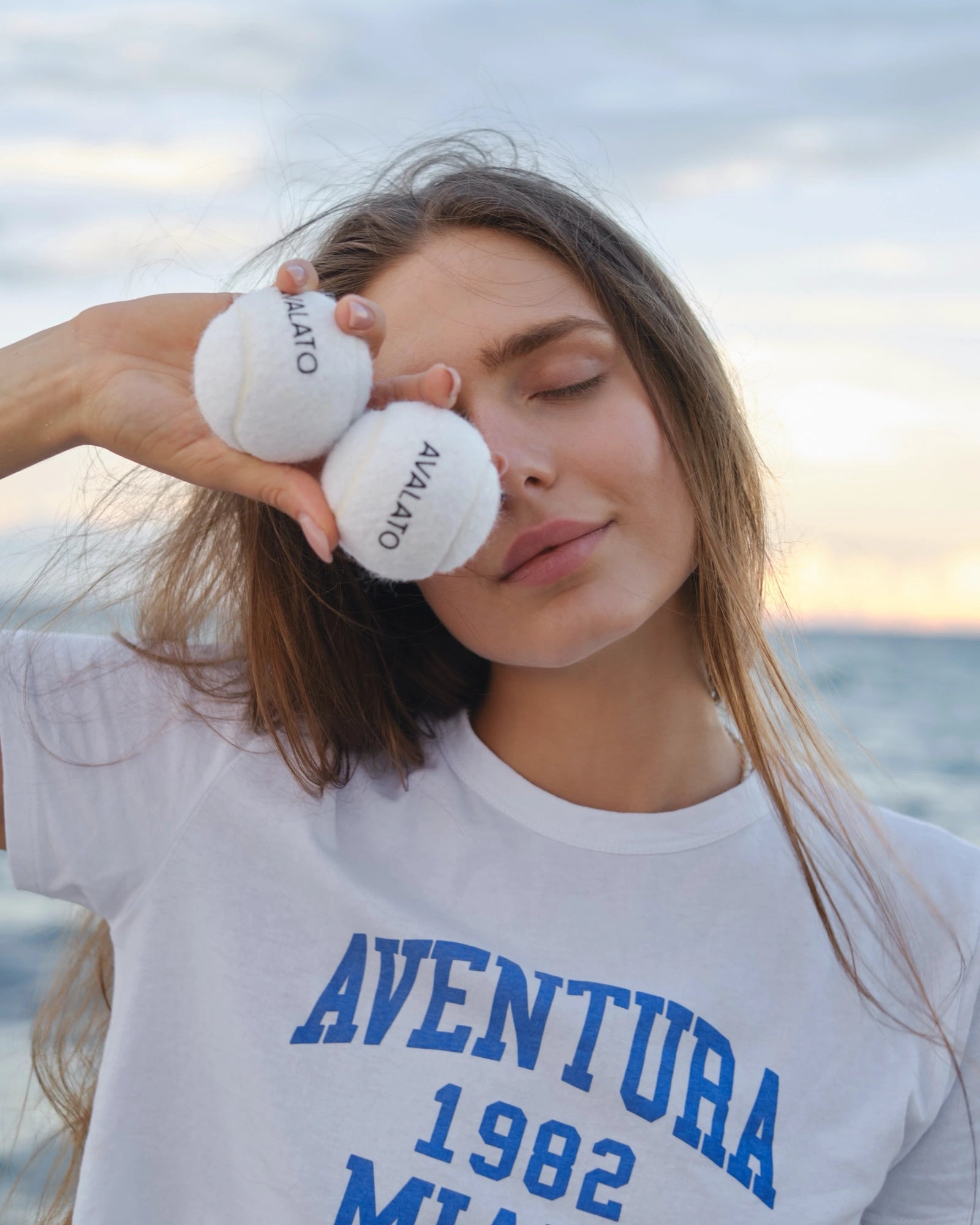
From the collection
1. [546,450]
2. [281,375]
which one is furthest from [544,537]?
[281,375]

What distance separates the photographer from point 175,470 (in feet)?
4.70

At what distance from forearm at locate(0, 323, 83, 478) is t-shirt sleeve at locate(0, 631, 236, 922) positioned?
0.99ft

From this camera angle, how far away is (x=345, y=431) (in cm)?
131

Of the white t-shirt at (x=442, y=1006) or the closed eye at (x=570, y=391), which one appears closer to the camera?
the white t-shirt at (x=442, y=1006)

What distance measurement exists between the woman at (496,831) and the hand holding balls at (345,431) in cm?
5

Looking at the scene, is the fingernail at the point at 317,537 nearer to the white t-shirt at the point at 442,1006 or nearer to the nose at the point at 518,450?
the nose at the point at 518,450

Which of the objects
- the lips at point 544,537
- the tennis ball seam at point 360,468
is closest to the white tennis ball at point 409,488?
the tennis ball seam at point 360,468

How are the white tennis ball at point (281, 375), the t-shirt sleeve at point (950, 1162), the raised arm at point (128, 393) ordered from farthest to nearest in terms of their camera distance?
the t-shirt sleeve at point (950, 1162), the raised arm at point (128, 393), the white tennis ball at point (281, 375)

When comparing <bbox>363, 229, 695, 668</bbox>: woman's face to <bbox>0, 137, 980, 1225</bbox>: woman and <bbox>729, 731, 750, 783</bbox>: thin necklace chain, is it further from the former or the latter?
<bbox>729, 731, 750, 783</bbox>: thin necklace chain

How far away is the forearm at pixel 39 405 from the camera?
4.74 feet

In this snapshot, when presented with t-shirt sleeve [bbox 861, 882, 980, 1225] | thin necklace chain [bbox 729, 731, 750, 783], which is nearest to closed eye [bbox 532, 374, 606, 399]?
thin necklace chain [bbox 729, 731, 750, 783]

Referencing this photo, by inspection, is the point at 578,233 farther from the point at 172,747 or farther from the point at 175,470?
the point at 172,747

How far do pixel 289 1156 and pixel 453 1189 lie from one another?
0.72 ft

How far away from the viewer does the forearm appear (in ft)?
4.74
